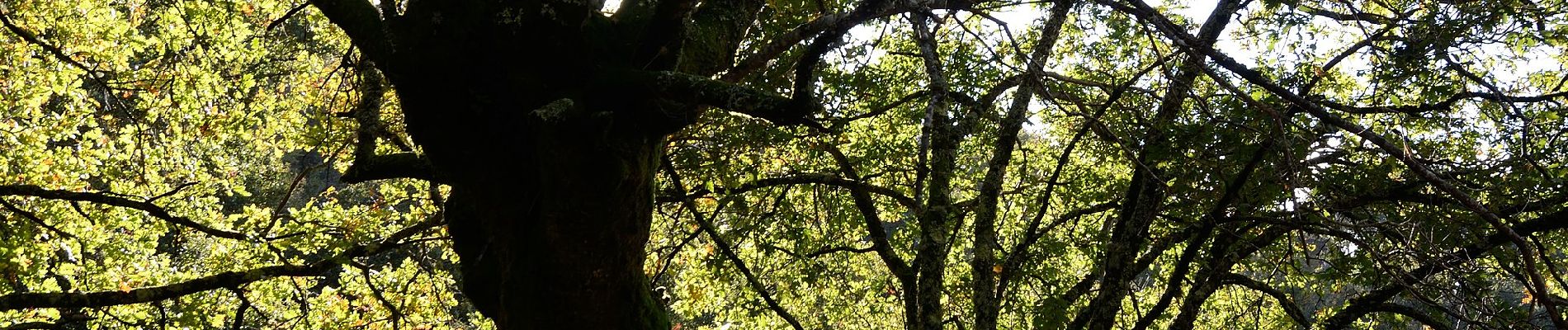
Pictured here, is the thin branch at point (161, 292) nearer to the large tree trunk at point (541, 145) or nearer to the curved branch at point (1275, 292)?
the large tree trunk at point (541, 145)

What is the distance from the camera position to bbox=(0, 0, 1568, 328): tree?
395 cm

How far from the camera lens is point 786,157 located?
8711 mm

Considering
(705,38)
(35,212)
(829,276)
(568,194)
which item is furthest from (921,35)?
(35,212)

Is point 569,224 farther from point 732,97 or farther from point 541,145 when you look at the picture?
point 732,97

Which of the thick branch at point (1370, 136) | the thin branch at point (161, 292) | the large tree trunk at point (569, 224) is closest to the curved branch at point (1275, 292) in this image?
the thick branch at point (1370, 136)

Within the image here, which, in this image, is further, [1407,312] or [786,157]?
[786,157]

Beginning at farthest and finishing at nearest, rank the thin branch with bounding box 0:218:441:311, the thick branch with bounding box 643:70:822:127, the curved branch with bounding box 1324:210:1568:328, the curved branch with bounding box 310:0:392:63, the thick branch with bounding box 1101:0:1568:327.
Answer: the curved branch with bounding box 1324:210:1568:328 < the thin branch with bounding box 0:218:441:311 < the curved branch with bounding box 310:0:392:63 < the thick branch with bounding box 643:70:822:127 < the thick branch with bounding box 1101:0:1568:327

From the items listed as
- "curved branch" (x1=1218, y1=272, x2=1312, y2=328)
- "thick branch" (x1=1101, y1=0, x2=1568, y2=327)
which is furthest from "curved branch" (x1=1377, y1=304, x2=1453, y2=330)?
"thick branch" (x1=1101, y1=0, x2=1568, y2=327)

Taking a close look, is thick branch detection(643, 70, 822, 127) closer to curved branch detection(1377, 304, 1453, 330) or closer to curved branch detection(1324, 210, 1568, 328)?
curved branch detection(1324, 210, 1568, 328)

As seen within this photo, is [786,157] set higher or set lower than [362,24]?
higher

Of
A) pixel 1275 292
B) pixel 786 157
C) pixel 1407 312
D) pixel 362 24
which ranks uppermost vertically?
pixel 786 157

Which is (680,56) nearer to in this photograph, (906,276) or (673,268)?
(906,276)

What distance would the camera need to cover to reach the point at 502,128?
4.11 meters

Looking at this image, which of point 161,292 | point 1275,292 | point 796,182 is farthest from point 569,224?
point 1275,292
